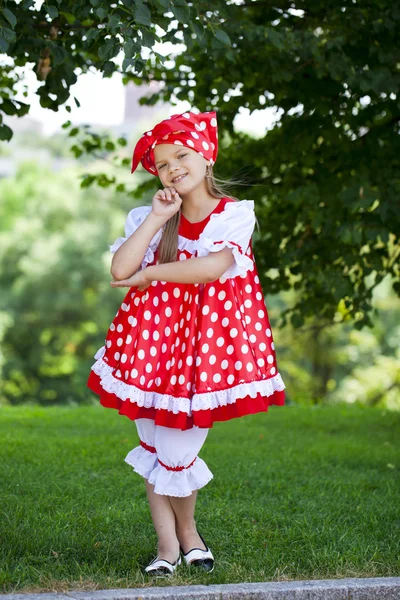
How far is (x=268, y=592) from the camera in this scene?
125 inches

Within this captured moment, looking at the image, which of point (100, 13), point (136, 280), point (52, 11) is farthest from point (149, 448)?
point (52, 11)

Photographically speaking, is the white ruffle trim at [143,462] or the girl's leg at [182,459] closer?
the girl's leg at [182,459]

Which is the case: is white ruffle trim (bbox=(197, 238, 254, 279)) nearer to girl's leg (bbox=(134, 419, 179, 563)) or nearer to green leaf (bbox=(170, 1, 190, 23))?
girl's leg (bbox=(134, 419, 179, 563))

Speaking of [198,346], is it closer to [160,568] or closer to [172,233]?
[172,233]

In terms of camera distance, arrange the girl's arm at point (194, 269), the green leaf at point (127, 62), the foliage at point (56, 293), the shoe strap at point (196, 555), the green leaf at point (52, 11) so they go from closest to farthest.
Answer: the girl's arm at point (194, 269) < the shoe strap at point (196, 555) < the green leaf at point (127, 62) < the green leaf at point (52, 11) < the foliage at point (56, 293)

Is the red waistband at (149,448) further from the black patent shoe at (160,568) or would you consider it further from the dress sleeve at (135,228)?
the dress sleeve at (135,228)

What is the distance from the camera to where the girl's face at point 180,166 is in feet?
11.3

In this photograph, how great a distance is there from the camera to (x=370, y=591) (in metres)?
3.24

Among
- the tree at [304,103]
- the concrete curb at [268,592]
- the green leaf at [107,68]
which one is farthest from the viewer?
the tree at [304,103]

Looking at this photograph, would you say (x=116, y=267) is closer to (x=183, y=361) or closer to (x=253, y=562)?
(x=183, y=361)

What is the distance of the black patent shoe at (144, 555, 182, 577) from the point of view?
3.33 m

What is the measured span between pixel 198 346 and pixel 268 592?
3.12 ft

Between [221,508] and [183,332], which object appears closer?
[183,332]

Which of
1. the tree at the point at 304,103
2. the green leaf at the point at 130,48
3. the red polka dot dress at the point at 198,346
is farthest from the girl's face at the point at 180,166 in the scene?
the tree at the point at 304,103
